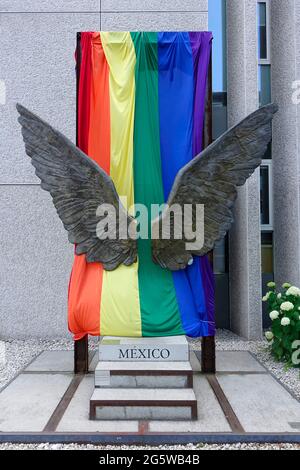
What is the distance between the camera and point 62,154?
4.22m

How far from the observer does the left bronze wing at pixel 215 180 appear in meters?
4.16

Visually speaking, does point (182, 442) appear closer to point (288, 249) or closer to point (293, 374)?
point (293, 374)

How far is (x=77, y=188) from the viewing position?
4316 mm

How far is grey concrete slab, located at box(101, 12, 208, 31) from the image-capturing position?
6.51m

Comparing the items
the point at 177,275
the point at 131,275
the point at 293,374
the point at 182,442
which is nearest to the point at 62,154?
the point at 131,275

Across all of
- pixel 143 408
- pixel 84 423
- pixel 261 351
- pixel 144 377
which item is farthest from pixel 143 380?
pixel 261 351

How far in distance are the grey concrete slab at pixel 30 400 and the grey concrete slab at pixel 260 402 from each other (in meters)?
1.80

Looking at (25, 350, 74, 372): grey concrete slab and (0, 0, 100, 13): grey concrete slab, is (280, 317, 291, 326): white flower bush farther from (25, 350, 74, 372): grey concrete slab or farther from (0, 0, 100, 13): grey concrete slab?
(0, 0, 100, 13): grey concrete slab

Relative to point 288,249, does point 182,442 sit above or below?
below

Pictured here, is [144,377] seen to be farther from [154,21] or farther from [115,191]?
[154,21]

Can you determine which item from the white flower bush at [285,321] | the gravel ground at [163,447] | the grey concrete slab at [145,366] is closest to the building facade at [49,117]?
the white flower bush at [285,321]

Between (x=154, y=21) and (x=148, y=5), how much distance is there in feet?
1.00

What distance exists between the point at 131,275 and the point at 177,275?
528mm

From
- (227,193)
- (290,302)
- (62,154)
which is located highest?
(62,154)
